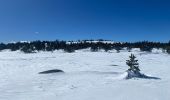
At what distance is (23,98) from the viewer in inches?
722

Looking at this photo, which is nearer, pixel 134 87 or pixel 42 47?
pixel 134 87

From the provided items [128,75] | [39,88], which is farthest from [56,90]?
[128,75]

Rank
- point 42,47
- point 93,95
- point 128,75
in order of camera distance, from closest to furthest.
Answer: point 93,95 < point 128,75 < point 42,47

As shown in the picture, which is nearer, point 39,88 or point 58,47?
point 39,88

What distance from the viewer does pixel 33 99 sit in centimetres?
1794

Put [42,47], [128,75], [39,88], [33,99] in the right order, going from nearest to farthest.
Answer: [33,99]
[39,88]
[128,75]
[42,47]

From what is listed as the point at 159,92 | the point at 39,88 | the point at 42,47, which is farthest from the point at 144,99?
the point at 42,47

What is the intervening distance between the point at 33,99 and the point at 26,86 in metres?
6.30

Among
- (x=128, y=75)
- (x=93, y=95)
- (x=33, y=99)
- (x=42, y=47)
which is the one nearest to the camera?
(x=33, y=99)

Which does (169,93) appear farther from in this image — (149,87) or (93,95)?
(93,95)

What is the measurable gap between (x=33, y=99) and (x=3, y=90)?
4.81 metres

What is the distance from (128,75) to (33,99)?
1482 centimetres

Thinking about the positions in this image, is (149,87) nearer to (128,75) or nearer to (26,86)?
(128,75)

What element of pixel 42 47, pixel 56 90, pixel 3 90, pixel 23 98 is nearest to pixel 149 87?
pixel 56 90
